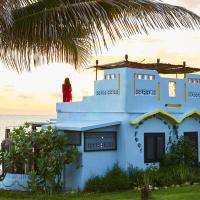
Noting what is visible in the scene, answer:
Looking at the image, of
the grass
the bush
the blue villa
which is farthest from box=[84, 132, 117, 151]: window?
the grass

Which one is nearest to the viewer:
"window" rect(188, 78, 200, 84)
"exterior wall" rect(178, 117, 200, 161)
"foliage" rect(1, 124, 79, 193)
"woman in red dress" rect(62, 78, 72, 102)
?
"foliage" rect(1, 124, 79, 193)

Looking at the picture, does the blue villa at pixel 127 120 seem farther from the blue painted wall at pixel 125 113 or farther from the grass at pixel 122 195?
the grass at pixel 122 195

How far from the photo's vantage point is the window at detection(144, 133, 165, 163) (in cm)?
1708

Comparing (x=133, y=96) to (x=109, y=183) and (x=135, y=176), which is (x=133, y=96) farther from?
(x=109, y=183)

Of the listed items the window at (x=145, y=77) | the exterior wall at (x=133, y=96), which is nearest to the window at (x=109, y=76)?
the exterior wall at (x=133, y=96)

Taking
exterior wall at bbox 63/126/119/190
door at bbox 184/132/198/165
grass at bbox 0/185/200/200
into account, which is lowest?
grass at bbox 0/185/200/200

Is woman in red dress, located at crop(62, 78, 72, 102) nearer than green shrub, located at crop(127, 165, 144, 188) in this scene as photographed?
No

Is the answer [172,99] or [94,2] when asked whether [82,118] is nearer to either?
[172,99]

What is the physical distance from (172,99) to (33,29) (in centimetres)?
764

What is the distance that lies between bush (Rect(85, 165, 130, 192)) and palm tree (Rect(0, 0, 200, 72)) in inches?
177

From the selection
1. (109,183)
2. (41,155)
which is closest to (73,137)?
(41,155)

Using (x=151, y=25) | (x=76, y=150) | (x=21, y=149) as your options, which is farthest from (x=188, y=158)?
(x=151, y=25)

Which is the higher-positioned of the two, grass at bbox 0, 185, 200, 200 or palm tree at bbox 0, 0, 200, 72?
palm tree at bbox 0, 0, 200, 72

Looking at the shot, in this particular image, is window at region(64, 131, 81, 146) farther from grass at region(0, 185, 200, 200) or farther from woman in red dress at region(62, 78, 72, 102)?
woman in red dress at region(62, 78, 72, 102)
